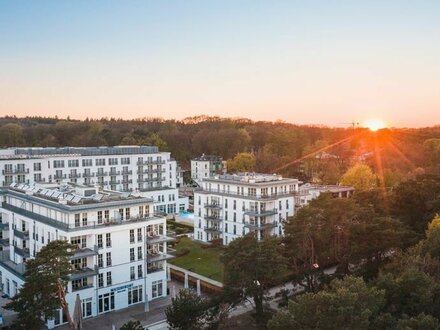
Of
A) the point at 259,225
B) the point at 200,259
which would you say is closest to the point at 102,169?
the point at 200,259

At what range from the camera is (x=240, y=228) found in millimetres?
56469

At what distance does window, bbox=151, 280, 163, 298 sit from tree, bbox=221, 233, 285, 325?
973 cm

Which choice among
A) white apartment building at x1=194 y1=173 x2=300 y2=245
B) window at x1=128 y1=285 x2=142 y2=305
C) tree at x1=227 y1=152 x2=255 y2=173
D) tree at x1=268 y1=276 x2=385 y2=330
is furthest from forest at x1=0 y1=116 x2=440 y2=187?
tree at x1=268 y1=276 x2=385 y2=330

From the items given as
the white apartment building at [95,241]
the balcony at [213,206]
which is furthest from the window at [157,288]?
the balcony at [213,206]

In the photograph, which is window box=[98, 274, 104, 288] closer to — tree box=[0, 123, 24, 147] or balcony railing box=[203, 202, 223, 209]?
balcony railing box=[203, 202, 223, 209]

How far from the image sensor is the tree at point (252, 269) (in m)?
32.9

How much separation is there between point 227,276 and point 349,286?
11.2m

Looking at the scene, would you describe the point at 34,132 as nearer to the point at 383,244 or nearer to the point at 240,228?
the point at 240,228

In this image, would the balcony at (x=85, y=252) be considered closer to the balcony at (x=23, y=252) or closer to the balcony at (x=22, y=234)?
the balcony at (x=23, y=252)

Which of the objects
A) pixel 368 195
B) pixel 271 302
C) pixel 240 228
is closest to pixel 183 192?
pixel 240 228

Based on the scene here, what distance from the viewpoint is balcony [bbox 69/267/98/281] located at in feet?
118

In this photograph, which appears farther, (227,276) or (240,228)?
(240,228)

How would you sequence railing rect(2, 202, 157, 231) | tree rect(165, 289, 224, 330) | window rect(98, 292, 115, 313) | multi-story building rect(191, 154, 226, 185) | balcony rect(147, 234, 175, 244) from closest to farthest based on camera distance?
tree rect(165, 289, 224, 330)
railing rect(2, 202, 157, 231)
window rect(98, 292, 115, 313)
balcony rect(147, 234, 175, 244)
multi-story building rect(191, 154, 226, 185)

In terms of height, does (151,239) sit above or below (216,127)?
below
